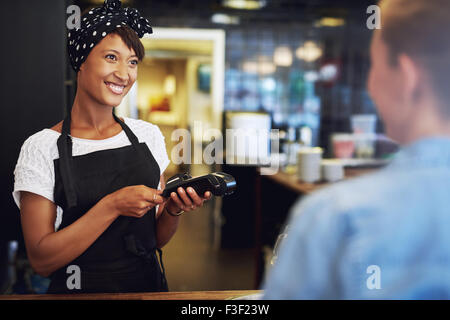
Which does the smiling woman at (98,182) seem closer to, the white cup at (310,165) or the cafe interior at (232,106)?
the cafe interior at (232,106)

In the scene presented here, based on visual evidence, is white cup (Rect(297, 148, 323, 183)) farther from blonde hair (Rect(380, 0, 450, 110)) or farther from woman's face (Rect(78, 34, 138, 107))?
blonde hair (Rect(380, 0, 450, 110))

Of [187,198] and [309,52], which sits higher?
[309,52]

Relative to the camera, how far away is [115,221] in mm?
1081

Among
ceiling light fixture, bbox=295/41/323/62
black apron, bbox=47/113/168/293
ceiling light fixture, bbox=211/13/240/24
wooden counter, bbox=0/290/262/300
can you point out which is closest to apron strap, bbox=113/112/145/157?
black apron, bbox=47/113/168/293

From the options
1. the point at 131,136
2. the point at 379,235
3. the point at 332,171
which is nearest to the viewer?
the point at 379,235

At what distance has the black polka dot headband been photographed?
3.49ft

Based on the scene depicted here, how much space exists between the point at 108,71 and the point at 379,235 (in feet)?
2.59

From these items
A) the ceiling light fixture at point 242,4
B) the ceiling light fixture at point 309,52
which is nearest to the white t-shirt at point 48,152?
the ceiling light fixture at point 242,4

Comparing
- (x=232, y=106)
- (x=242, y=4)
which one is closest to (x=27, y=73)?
(x=242, y=4)

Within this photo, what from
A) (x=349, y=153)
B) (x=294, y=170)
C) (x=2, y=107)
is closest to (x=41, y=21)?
(x=2, y=107)

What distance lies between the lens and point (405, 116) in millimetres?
570

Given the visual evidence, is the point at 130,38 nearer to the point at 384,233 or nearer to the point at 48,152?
the point at 48,152

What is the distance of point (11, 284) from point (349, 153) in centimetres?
242
